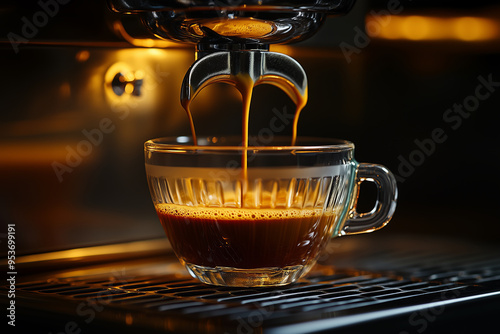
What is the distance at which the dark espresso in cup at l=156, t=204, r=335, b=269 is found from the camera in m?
0.57

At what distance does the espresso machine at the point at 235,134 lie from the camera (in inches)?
20.3

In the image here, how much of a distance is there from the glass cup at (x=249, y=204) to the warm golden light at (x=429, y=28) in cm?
18

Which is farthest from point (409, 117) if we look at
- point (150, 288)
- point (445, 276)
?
point (150, 288)

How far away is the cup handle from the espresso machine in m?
0.04

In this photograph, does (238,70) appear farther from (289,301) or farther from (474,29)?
(474,29)

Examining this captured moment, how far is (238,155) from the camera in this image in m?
0.56

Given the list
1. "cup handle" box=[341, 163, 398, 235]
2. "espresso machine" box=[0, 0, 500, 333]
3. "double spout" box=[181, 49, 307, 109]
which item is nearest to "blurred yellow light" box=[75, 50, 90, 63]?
"espresso machine" box=[0, 0, 500, 333]

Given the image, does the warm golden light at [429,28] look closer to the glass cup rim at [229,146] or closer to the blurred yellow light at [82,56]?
the glass cup rim at [229,146]

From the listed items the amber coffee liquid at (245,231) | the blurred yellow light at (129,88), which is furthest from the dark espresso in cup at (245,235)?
the blurred yellow light at (129,88)

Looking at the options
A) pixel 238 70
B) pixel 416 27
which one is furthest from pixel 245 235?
pixel 416 27

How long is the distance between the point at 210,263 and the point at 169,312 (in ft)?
A: 0.33

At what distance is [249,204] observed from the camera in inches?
22.6

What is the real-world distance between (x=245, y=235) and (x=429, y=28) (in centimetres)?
30

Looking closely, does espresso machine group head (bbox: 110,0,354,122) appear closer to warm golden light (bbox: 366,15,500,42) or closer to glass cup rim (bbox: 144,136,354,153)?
glass cup rim (bbox: 144,136,354,153)
